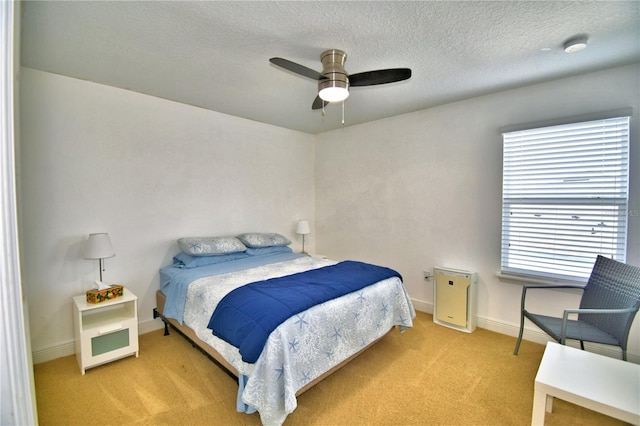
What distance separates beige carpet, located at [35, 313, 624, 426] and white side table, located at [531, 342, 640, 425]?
1.61 ft

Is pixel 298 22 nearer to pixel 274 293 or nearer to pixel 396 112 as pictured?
pixel 274 293

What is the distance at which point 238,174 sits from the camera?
387 centimetres

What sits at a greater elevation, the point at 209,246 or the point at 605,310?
the point at 209,246

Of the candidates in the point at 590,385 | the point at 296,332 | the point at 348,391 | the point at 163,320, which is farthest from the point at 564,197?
the point at 163,320

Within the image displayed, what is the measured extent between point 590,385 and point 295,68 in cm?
250

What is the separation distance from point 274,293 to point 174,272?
1.42 metres

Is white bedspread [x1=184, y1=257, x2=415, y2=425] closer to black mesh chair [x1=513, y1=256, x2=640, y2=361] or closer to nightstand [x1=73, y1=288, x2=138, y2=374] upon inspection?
nightstand [x1=73, y1=288, x2=138, y2=374]

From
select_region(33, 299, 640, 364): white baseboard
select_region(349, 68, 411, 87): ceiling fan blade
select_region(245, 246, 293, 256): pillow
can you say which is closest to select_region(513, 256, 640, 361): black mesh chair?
select_region(33, 299, 640, 364): white baseboard

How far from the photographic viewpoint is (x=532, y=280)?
285 centimetres

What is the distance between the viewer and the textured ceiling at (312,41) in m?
1.69

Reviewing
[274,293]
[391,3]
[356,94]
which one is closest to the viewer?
[391,3]

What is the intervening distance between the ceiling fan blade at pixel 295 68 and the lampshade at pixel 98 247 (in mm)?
2173

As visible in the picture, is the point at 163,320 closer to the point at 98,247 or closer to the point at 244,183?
the point at 98,247

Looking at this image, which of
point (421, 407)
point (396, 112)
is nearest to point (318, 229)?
point (396, 112)
